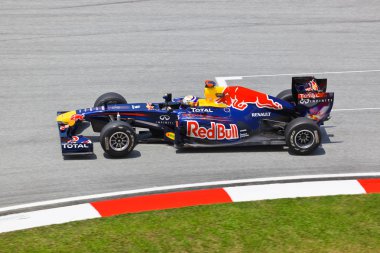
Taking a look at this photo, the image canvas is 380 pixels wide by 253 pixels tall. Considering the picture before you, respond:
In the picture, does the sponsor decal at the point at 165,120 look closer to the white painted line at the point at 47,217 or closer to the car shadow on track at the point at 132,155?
the car shadow on track at the point at 132,155

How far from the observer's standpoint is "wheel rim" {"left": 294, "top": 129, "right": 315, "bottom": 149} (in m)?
15.7

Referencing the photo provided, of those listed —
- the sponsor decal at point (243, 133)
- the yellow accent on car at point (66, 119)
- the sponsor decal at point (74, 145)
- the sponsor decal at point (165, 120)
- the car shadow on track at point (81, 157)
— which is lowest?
the car shadow on track at point (81, 157)

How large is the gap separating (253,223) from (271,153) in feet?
12.2

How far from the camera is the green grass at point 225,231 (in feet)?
38.4

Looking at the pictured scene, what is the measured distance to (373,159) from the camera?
1576 cm

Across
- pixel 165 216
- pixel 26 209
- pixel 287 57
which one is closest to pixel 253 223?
pixel 165 216

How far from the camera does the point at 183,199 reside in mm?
13727

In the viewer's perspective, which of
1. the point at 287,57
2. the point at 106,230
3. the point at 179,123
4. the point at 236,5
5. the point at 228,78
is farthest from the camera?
the point at 236,5

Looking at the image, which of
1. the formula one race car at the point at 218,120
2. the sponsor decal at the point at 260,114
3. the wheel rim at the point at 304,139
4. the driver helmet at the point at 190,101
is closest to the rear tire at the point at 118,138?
the formula one race car at the point at 218,120

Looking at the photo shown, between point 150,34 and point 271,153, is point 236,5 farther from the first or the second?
point 271,153

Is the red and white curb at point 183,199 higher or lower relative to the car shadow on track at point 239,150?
lower

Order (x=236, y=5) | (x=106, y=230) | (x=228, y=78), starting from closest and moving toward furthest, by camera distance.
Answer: (x=106, y=230) < (x=228, y=78) < (x=236, y=5)

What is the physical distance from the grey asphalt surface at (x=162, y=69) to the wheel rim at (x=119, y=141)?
26 centimetres

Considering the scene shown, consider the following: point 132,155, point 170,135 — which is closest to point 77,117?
point 132,155
